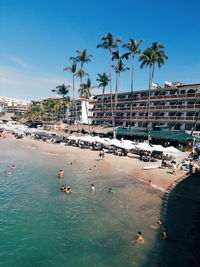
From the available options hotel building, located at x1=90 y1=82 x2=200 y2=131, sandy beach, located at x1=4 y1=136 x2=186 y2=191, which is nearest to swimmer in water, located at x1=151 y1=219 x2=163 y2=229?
sandy beach, located at x1=4 y1=136 x2=186 y2=191

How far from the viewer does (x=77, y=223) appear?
1474 centimetres

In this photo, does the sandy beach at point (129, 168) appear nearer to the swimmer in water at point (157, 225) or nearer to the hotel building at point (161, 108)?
the swimmer in water at point (157, 225)

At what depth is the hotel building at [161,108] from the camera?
143 ft

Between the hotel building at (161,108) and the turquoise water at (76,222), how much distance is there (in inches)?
1013

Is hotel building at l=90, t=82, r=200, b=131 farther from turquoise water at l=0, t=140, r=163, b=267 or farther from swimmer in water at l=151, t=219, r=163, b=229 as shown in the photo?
swimmer in water at l=151, t=219, r=163, b=229

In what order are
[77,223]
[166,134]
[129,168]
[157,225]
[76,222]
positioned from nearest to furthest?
[157,225] < [77,223] < [76,222] < [129,168] < [166,134]

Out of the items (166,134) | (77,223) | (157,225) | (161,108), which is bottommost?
(77,223)

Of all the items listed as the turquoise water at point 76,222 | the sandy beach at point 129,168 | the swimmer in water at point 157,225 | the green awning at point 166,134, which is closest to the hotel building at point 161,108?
the green awning at point 166,134

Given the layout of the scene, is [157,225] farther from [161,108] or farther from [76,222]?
[161,108]

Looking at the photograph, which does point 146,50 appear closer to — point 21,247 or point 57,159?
point 57,159

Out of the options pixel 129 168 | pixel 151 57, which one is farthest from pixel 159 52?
pixel 129 168

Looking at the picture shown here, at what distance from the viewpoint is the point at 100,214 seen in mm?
16125

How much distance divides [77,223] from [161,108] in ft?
131

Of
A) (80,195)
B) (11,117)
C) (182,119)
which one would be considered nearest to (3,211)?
(80,195)
